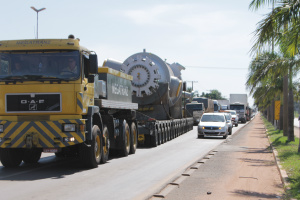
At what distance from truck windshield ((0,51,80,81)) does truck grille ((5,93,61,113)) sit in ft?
1.42

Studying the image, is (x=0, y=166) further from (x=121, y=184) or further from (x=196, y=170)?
(x=196, y=170)

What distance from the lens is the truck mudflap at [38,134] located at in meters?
11.4

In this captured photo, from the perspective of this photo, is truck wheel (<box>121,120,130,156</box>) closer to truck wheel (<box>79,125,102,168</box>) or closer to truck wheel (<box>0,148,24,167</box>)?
truck wheel (<box>79,125,102,168</box>)

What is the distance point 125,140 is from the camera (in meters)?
16.2

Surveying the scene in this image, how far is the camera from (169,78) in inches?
877

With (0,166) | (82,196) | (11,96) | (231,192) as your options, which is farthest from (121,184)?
(0,166)

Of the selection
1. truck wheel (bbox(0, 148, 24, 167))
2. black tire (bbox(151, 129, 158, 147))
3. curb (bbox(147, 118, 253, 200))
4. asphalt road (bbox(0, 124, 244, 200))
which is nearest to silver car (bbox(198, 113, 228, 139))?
black tire (bbox(151, 129, 158, 147))

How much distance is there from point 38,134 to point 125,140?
511 cm

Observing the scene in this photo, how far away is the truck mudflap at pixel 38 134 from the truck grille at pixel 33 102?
0.36 m

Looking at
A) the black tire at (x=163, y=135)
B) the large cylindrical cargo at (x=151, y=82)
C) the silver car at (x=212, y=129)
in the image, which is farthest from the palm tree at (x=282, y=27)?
Answer: the silver car at (x=212, y=129)

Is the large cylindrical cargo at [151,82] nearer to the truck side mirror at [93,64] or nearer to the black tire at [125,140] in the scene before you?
the black tire at [125,140]

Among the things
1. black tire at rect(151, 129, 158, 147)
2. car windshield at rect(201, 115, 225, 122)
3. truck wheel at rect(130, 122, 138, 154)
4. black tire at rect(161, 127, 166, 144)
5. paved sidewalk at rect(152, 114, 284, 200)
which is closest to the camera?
paved sidewalk at rect(152, 114, 284, 200)

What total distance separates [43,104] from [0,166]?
293 cm

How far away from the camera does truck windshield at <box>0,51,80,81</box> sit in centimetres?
1162
